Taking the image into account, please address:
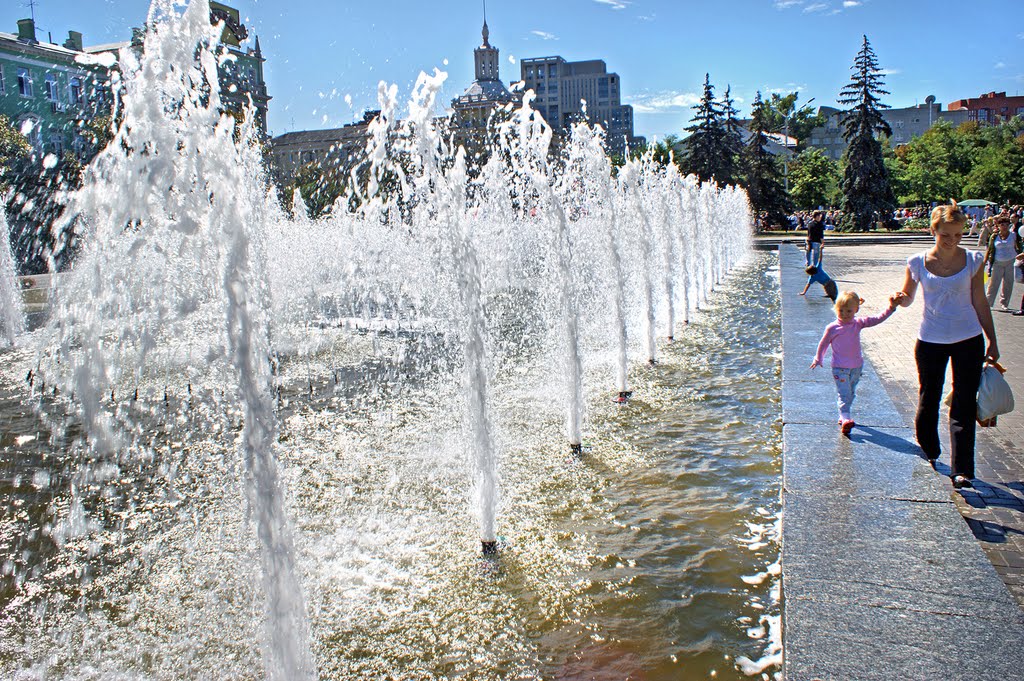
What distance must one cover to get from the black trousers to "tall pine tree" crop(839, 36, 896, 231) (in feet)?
152

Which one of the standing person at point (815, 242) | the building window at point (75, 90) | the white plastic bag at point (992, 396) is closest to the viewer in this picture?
the white plastic bag at point (992, 396)

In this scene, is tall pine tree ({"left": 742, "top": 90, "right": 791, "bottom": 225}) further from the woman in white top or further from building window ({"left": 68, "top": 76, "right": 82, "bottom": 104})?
the woman in white top

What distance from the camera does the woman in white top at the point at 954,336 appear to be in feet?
14.7

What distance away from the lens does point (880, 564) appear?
3.23 m

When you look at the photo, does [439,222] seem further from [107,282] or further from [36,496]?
[107,282]

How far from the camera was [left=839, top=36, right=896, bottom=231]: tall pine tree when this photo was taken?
4638 centimetres

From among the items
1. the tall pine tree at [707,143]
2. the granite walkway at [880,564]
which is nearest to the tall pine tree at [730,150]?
the tall pine tree at [707,143]

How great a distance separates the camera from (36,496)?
5555mm

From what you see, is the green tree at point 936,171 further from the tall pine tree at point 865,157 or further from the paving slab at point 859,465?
the paving slab at point 859,465

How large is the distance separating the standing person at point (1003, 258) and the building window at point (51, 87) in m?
45.7

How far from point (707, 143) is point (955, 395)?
48538 millimetres

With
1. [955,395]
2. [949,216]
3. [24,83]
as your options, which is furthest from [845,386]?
[24,83]

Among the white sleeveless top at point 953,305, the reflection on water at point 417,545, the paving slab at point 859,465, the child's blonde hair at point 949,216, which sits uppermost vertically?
the child's blonde hair at point 949,216

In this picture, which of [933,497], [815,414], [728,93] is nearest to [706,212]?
[815,414]
